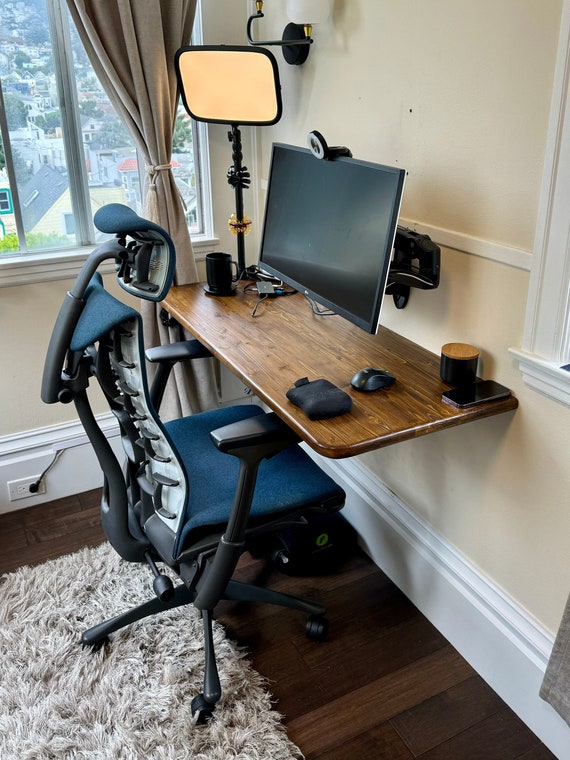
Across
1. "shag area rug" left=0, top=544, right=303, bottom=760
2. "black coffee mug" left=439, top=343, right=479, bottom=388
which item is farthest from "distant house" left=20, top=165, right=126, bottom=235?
"black coffee mug" left=439, top=343, right=479, bottom=388

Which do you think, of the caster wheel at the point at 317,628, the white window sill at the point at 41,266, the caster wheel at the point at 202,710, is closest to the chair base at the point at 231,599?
the caster wheel at the point at 317,628

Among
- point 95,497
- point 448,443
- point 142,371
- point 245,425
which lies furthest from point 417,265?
point 95,497

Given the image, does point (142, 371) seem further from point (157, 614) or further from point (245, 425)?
point (157, 614)

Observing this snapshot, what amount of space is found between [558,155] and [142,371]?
96 cm

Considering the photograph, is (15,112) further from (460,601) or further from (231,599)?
(460,601)

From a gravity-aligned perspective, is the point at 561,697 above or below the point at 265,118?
below

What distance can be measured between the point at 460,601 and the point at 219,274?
4.15 feet

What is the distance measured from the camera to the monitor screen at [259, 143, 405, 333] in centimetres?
167

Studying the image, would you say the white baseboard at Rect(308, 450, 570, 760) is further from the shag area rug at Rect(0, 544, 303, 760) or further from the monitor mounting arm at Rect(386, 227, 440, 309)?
the monitor mounting arm at Rect(386, 227, 440, 309)

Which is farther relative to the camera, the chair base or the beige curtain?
the beige curtain

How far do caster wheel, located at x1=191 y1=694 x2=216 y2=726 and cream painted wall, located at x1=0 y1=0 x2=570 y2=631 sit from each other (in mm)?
796

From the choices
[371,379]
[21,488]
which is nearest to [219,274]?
[371,379]

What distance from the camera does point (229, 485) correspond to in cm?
176

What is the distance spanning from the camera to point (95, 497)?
2.65 m
